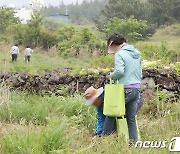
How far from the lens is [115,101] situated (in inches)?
195

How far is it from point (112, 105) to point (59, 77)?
449cm

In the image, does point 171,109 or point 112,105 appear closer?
point 112,105

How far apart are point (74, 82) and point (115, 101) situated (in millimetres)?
4195

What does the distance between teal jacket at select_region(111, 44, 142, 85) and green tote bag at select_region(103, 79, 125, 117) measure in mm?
129

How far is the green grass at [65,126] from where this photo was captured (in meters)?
4.36

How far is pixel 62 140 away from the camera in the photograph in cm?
449

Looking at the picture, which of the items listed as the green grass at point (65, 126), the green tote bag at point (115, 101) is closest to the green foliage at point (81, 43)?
the green grass at point (65, 126)

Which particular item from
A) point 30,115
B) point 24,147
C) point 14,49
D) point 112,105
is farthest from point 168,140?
point 14,49

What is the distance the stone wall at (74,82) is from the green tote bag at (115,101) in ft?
8.94

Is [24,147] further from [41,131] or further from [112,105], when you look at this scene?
[112,105]

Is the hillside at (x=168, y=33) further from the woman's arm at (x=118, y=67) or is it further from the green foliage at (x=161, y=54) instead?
the woman's arm at (x=118, y=67)

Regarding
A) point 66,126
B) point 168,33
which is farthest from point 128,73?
point 168,33

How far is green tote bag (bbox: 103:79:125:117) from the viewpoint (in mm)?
4941

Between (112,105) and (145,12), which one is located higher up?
(145,12)
